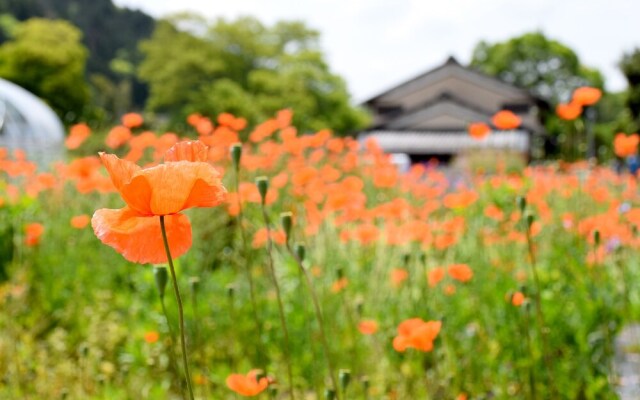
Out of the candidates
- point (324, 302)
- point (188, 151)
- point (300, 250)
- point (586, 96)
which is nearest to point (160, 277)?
point (188, 151)

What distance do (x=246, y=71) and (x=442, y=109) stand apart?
11052 millimetres

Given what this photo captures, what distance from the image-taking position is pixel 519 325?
294 centimetres

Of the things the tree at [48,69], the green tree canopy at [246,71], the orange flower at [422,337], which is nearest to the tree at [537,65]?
the green tree canopy at [246,71]

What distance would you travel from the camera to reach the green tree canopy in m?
33.6

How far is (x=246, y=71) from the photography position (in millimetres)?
38906

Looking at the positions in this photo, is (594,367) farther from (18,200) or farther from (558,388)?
(18,200)

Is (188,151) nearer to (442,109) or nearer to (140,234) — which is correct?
(140,234)

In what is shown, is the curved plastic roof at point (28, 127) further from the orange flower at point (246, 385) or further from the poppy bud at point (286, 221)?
the poppy bud at point (286, 221)

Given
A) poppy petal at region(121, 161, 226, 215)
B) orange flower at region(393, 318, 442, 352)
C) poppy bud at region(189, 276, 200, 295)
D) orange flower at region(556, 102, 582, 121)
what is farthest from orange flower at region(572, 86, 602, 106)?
poppy petal at region(121, 161, 226, 215)

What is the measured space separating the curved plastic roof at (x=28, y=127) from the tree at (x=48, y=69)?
62.8ft

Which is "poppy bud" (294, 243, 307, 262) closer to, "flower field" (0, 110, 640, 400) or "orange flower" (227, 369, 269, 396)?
"flower field" (0, 110, 640, 400)

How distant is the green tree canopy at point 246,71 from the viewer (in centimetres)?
3356

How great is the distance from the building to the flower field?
24994 mm

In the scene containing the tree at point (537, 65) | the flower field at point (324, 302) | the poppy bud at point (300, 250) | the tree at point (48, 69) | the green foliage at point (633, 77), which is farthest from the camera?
the tree at point (537, 65)
